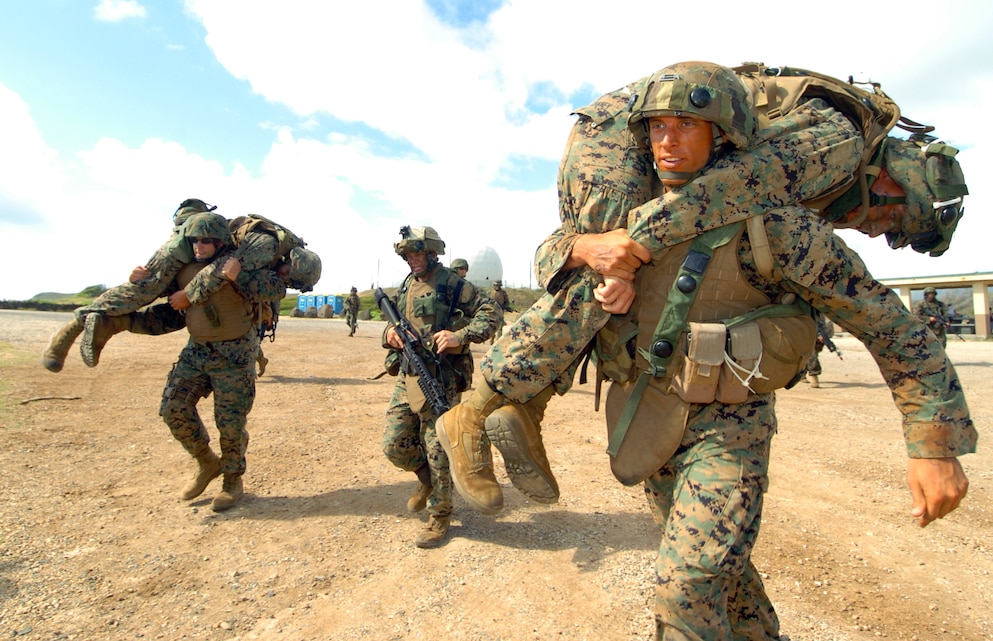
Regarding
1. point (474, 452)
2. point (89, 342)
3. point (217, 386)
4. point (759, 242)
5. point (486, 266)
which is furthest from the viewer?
point (486, 266)

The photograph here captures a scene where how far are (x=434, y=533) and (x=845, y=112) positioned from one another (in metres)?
3.78

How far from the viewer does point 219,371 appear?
16.9ft

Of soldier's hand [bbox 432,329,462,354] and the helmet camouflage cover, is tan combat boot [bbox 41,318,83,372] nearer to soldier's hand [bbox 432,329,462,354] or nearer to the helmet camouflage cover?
the helmet camouflage cover

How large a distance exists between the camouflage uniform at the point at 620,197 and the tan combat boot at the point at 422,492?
9.19ft

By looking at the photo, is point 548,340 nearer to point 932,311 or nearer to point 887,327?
point 887,327

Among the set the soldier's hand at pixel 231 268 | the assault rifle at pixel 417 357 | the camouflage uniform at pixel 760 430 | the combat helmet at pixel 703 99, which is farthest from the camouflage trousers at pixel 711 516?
the soldier's hand at pixel 231 268

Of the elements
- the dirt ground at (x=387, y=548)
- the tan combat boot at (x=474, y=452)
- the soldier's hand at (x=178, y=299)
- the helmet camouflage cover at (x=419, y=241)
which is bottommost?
the dirt ground at (x=387, y=548)

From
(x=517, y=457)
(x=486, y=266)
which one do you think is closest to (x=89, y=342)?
(x=517, y=457)

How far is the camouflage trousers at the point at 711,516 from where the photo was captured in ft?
6.33

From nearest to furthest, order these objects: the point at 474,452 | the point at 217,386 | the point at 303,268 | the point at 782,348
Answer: the point at 782,348, the point at 474,452, the point at 217,386, the point at 303,268

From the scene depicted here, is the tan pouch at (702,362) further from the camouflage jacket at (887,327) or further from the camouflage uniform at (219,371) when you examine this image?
the camouflage uniform at (219,371)

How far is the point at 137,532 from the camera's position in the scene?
4.42 m

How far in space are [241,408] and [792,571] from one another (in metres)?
4.60

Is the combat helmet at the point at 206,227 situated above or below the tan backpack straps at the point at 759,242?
above
